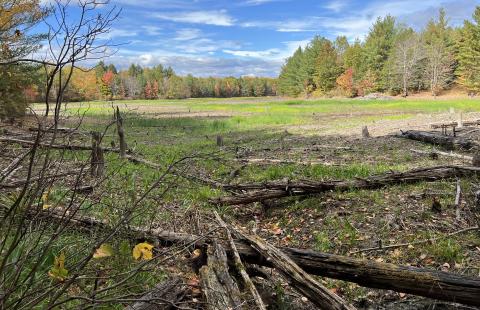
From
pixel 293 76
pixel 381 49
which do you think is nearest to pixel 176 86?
pixel 293 76

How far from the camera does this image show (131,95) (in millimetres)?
128375

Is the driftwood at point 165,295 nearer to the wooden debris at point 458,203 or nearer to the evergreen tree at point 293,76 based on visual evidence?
the wooden debris at point 458,203

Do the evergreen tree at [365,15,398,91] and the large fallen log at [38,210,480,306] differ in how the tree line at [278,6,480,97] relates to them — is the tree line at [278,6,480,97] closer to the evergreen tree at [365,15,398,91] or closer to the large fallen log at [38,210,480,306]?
the evergreen tree at [365,15,398,91]

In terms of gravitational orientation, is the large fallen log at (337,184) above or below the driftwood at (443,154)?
above

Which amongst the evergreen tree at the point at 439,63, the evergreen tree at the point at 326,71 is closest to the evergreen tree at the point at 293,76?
the evergreen tree at the point at 326,71

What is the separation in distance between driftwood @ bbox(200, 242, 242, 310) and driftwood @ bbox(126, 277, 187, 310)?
223 millimetres

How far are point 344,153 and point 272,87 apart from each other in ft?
555

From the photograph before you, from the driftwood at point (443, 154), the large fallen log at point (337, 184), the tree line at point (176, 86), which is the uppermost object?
the tree line at point (176, 86)

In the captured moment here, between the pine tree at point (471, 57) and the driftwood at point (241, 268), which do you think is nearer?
the driftwood at point (241, 268)

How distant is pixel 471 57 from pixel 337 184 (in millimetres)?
75408

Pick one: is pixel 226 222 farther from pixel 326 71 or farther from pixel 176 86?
pixel 176 86

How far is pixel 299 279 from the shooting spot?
12.9 feet

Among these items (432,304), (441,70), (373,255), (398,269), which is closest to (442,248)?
(373,255)

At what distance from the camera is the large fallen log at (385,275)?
3.90 meters
